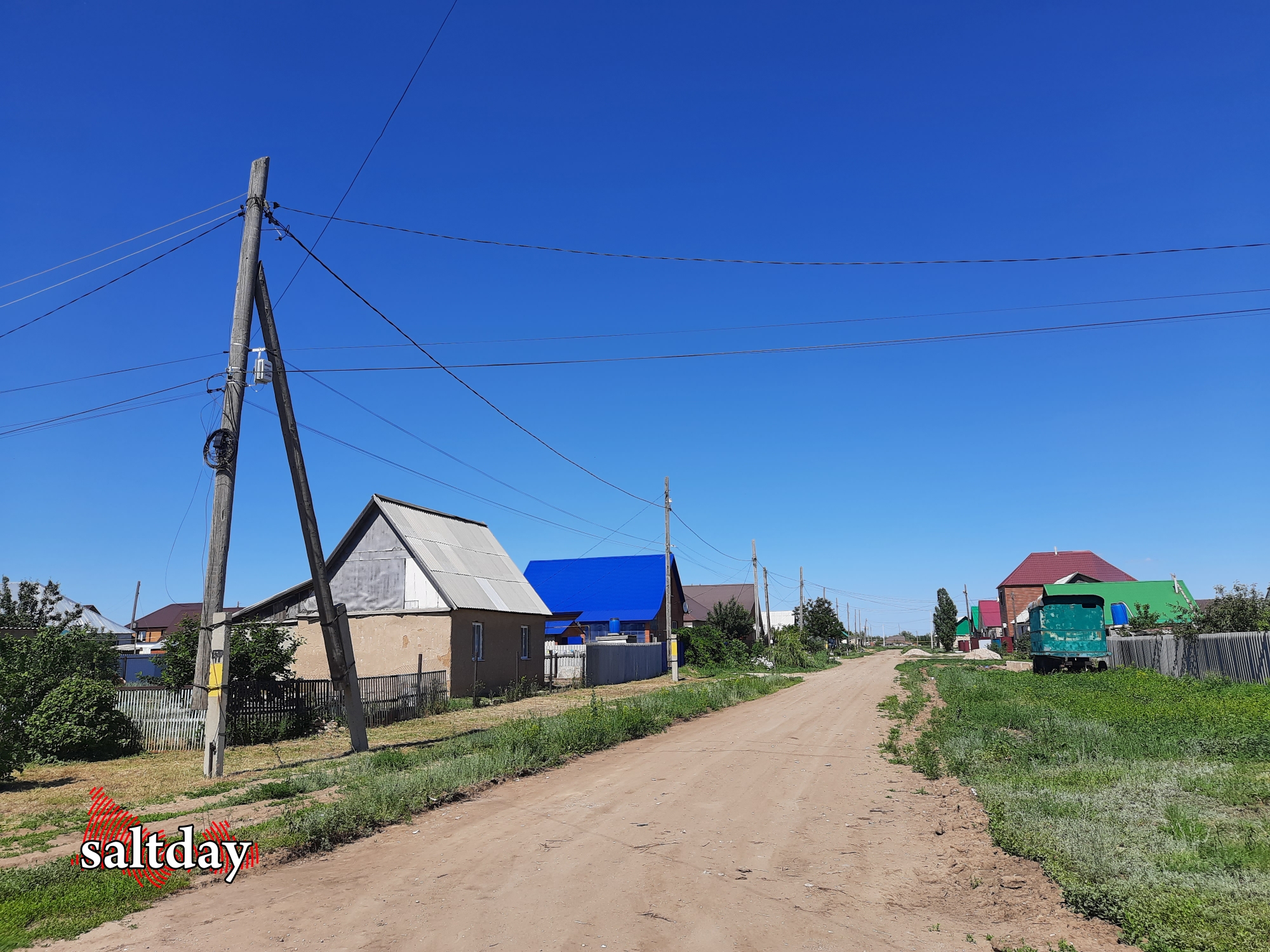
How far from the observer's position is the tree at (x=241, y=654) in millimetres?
18688

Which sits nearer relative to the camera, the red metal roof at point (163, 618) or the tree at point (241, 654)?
the tree at point (241, 654)

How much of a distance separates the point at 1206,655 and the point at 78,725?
32.1 m

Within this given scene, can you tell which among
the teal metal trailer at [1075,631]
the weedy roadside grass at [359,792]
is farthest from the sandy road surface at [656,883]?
the teal metal trailer at [1075,631]

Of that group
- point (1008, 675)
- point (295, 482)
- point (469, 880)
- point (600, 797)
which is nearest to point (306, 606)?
point (295, 482)

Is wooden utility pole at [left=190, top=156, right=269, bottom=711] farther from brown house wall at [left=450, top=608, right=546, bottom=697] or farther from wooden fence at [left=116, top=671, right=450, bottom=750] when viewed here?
brown house wall at [left=450, top=608, right=546, bottom=697]

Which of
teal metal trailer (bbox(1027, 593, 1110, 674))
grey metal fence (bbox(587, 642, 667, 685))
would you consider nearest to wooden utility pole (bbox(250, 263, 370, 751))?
grey metal fence (bbox(587, 642, 667, 685))

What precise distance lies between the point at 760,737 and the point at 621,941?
12226 mm

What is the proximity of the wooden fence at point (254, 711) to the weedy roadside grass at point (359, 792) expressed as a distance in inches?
148

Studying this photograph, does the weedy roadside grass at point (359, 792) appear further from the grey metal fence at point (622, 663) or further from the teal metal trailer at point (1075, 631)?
the teal metal trailer at point (1075, 631)

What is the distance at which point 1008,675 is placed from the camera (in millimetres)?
35312

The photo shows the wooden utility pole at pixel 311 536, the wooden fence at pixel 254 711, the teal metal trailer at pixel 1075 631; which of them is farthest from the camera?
the teal metal trailer at pixel 1075 631

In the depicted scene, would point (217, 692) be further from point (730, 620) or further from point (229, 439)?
point (730, 620)

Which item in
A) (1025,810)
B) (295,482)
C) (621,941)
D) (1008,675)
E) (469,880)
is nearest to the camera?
(621,941)

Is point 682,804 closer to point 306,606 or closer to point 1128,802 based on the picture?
point 1128,802
